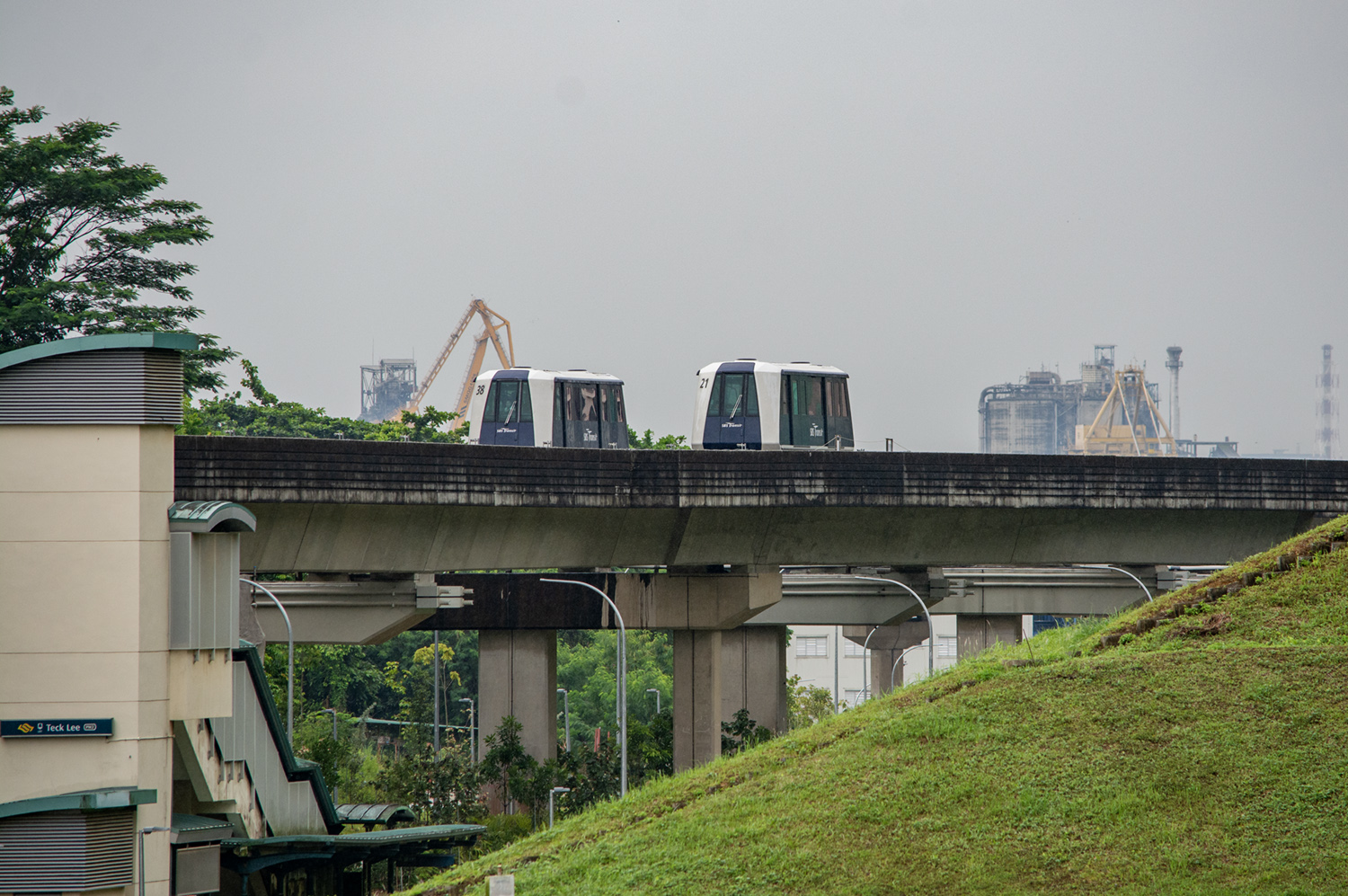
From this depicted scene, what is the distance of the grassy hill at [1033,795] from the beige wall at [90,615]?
427 cm

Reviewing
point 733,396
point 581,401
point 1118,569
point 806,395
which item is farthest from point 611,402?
point 1118,569

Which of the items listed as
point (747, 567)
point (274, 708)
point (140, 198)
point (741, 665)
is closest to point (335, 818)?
point (274, 708)

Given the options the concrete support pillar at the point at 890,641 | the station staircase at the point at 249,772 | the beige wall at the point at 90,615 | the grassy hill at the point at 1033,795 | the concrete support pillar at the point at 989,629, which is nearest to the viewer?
the grassy hill at the point at 1033,795

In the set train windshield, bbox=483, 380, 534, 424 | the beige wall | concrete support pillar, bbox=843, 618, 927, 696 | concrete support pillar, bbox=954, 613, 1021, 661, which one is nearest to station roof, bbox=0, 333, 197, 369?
the beige wall

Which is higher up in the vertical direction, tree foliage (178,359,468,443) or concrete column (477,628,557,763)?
tree foliage (178,359,468,443)

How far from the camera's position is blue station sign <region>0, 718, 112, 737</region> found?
15992mm

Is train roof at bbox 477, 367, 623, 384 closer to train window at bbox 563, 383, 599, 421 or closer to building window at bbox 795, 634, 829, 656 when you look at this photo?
train window at bbox 563, 383, 599, 421

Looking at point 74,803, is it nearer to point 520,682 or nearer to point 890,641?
point 520,682

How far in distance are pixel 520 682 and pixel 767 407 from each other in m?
11.3

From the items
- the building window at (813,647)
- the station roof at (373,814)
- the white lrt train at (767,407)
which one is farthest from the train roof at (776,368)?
the building window at (813,647)

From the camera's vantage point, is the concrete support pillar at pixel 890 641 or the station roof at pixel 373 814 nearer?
the station roof at pixel 373 814

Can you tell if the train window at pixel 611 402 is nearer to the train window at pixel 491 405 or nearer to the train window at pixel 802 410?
the train window at pixel 491 405

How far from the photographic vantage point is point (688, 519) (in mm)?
32875

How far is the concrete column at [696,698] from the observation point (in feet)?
123
